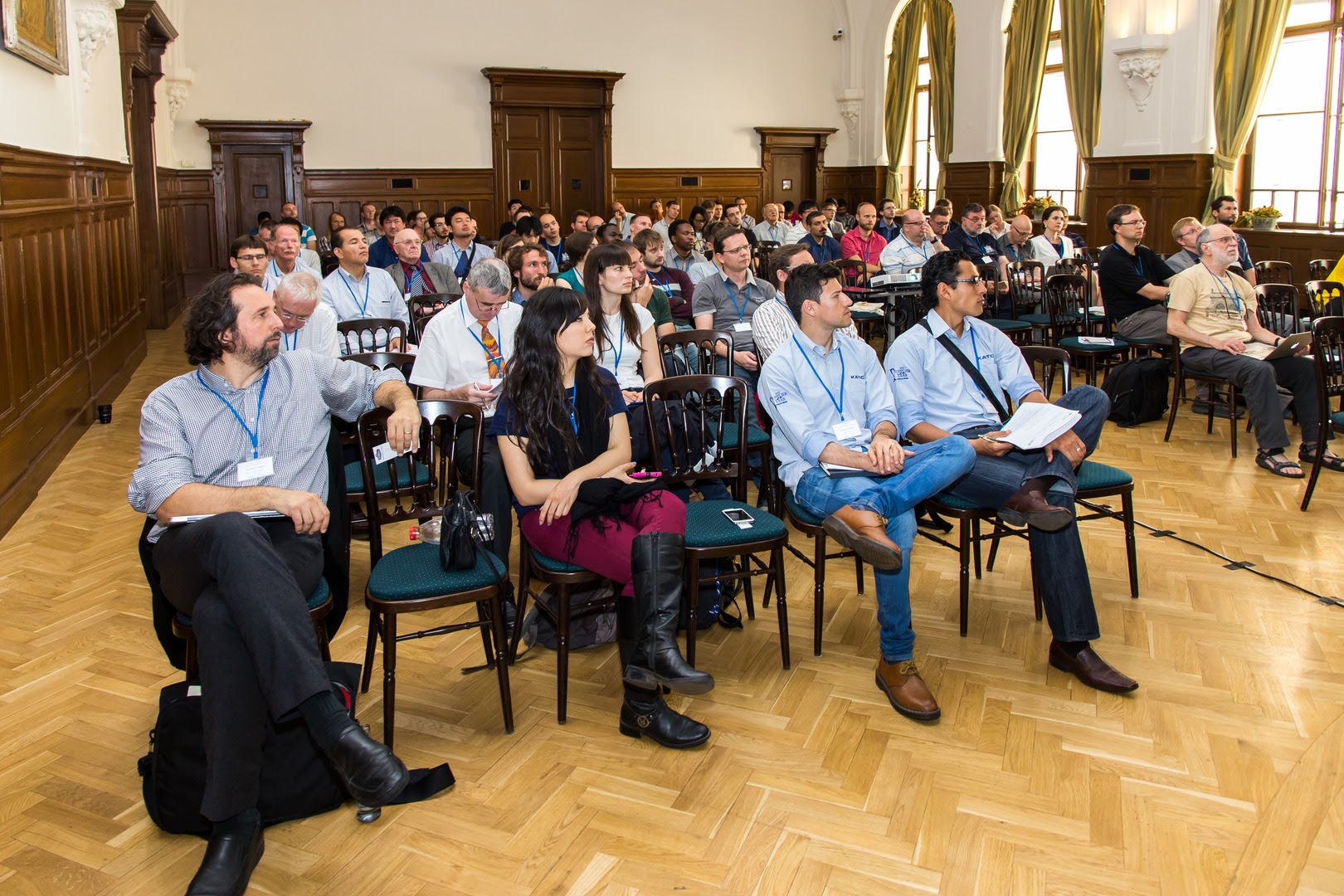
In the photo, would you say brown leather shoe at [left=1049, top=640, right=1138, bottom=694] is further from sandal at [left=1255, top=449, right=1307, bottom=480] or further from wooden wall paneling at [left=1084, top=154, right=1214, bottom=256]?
wooden wall paneling at [left=1084, top=154, right=1214, bottom=256]

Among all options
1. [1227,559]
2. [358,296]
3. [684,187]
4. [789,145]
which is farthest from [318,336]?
[789,145]

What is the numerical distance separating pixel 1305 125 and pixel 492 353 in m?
9.72

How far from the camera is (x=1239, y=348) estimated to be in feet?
18.8

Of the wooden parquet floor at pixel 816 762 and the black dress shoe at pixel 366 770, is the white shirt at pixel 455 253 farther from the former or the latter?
the black dress shoe at pixel 366 770

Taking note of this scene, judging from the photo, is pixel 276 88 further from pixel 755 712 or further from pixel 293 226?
pixel 755 712

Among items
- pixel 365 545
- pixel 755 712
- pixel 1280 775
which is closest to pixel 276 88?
pixel 365 545

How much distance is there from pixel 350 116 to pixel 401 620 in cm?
1198

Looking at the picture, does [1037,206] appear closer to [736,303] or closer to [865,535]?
[736,303]

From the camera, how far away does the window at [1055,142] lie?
12.9 metres

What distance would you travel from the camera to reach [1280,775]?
264cm

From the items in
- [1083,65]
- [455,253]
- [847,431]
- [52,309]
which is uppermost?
[1083,65]

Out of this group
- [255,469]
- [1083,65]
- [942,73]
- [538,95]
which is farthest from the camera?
[538,95]

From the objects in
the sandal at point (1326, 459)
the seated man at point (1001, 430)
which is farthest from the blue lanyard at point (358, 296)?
the sandal at point (1326, 459)

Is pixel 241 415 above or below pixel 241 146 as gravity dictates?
below
